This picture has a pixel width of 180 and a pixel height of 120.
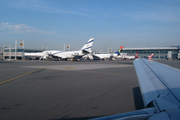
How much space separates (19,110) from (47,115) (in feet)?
3.67

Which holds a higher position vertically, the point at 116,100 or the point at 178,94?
the point at 178,94

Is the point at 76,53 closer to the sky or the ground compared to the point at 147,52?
closer to the ground

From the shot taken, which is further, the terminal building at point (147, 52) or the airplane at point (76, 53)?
the terminal building at point (147, 52)

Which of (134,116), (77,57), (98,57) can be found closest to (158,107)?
(134,116)

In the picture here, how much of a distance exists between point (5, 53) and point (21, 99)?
264ft

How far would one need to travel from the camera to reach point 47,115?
4430 millimetres

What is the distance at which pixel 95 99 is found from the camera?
610 centimetres

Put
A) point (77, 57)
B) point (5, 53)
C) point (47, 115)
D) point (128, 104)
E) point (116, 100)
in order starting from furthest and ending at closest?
point (5, 53)
point (77, 57)
point (116, 100)
point (128, 104)
point (47, 115)

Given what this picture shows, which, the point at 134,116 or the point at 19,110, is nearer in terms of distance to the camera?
the point at 134,116

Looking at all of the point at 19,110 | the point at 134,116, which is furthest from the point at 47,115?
the point at 134,116

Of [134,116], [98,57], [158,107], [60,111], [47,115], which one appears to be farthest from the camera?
[98,57]

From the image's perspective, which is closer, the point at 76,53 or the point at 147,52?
the point at 76,53

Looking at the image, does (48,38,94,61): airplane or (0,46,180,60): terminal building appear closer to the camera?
(48,38,94,61): airplane

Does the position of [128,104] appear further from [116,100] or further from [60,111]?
[60,111]
